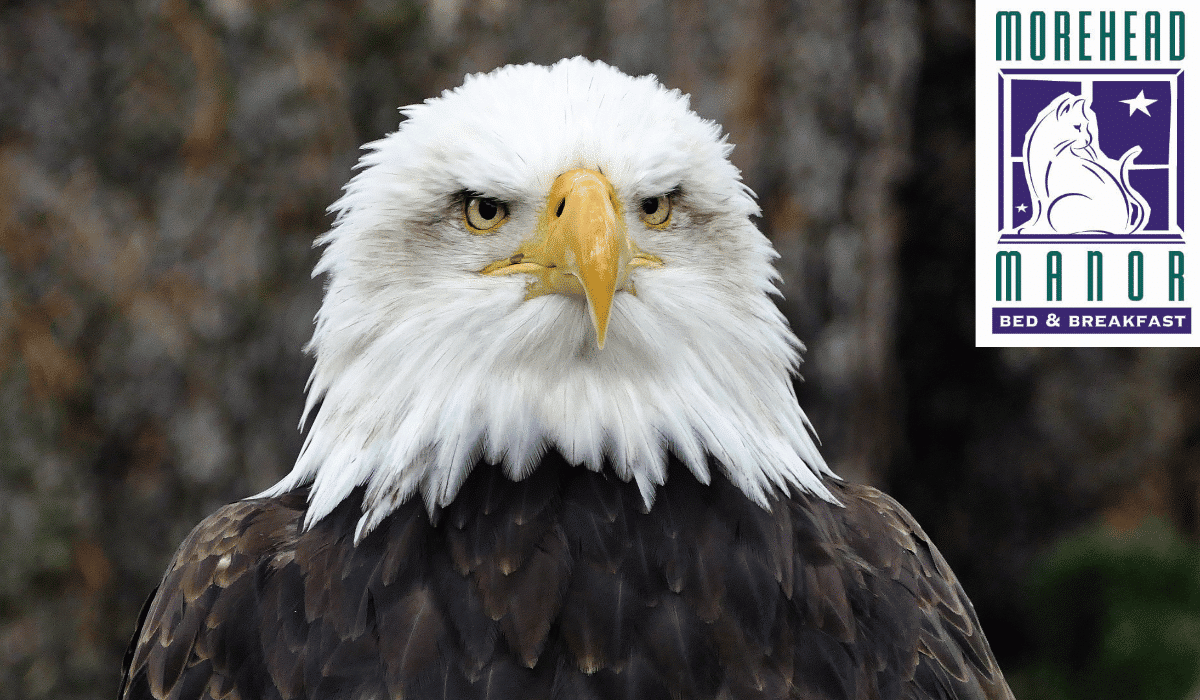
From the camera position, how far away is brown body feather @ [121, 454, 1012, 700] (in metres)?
2.24

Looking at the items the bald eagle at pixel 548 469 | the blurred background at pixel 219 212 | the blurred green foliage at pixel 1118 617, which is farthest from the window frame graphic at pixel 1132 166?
the bald eagle at pixel 548 469

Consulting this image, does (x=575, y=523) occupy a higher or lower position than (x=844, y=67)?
lower

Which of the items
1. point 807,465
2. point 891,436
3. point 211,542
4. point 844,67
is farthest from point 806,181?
point 211,542

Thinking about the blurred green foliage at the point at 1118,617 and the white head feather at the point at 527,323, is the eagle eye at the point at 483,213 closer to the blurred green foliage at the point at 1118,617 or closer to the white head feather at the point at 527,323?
the white head feather at the point at 527,323

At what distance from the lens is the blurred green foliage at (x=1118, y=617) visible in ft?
17.7

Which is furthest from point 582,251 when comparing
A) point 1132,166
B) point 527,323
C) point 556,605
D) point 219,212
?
point 1132,166

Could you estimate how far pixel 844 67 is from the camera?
16.0 feet

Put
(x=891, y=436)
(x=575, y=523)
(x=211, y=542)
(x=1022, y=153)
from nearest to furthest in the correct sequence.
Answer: (x=575, y=523) → (x=211, y=542) → (x=1022, y=153) → (x=891, y=436)

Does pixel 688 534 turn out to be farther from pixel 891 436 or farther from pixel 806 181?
pixel 891 436

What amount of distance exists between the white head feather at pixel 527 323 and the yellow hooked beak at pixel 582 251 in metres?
0.03

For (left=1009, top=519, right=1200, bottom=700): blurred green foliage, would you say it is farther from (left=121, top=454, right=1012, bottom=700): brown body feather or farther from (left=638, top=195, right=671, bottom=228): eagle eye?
(left=638, top=195, right=671, bottom=228): eagle eye

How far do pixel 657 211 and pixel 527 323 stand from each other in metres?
0.38

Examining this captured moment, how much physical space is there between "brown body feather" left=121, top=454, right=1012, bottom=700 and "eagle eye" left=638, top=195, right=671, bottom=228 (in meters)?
0.54

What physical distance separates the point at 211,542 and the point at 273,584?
0.78ft
